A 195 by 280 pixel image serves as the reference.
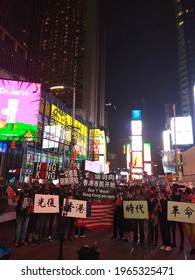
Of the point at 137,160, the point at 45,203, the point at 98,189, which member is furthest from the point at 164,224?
the point at 137,160

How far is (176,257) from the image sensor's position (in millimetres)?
7352

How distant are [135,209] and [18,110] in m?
25.5

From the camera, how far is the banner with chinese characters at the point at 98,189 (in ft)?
32.3

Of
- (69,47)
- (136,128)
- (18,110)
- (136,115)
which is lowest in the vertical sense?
(18,110)

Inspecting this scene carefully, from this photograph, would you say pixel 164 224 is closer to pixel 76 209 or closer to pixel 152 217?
pixel 152 217

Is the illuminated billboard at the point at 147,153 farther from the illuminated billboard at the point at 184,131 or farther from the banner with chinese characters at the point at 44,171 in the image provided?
the banner with chinese characters at the point at 44,171

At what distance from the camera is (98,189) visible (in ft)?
32.5

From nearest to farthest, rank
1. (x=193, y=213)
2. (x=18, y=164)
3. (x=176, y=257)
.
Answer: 1. (x=176, y=257)
2. (x=193, y=213)
3. (x=18, y=164)

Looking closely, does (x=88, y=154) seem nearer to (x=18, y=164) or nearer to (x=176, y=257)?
(x=18, y=164)

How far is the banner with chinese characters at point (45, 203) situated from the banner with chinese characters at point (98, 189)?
6.01 ft

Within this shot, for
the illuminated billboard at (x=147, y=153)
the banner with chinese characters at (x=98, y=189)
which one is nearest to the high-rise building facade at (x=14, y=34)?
the illuminated billboard at (x=147, y=153)

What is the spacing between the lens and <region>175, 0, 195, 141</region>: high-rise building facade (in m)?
122

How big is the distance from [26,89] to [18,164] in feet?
35.0
